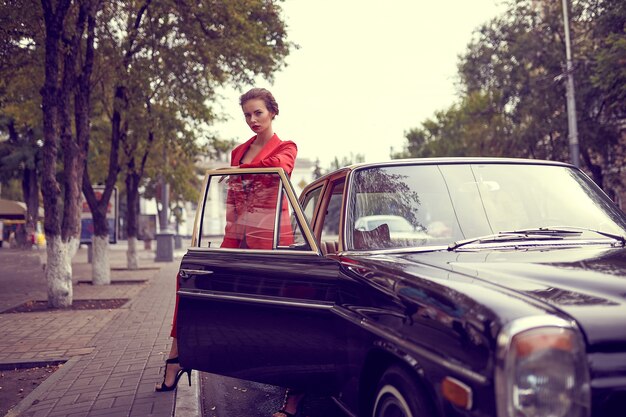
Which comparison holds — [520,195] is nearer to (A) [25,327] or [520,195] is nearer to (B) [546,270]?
(B) [546,270]

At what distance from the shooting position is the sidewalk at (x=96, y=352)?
455cm

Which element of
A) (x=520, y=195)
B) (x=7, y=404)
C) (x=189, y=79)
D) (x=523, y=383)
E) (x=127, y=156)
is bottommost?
(x=7, y=404)

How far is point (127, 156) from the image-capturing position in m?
18.0

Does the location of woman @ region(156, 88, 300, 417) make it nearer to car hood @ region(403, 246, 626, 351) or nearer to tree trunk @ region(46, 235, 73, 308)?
car hood @ region(403, 246, 626, 351)

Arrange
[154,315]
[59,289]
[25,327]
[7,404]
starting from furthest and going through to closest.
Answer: [59,289]
[154,315]
[25,327]
[7,404]

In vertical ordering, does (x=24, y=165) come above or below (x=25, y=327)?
above

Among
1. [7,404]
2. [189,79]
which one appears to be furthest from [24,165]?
[7,404]

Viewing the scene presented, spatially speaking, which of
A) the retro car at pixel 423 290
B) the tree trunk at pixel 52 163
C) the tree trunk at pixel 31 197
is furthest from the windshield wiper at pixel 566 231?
the tree trunk at pixel 31 197

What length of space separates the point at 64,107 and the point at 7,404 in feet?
23.4

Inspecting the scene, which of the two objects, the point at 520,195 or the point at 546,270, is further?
the point at 520,195

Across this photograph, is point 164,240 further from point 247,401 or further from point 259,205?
point 259,205

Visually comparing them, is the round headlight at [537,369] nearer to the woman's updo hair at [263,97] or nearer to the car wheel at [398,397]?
the car wheel at [398,397]

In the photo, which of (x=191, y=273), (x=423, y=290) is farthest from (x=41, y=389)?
(x=423, y=290)

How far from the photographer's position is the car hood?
1.98 meters
